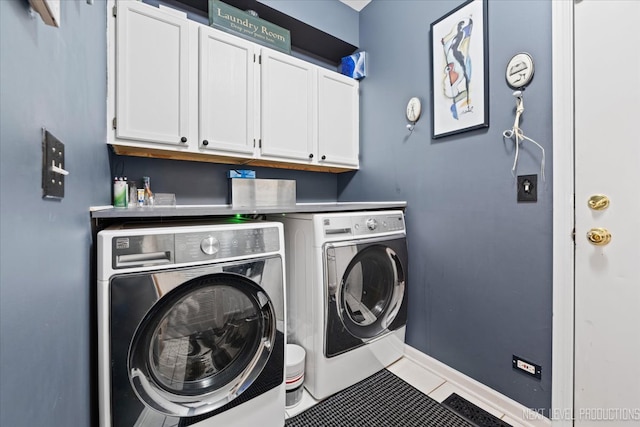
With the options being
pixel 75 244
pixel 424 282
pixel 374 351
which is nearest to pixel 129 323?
pixel 75 244

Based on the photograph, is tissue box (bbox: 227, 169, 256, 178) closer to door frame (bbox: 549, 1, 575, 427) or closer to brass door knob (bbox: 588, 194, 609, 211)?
door frame (bbox: 549, 1, 575, 427)

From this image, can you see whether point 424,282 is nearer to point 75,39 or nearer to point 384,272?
point 384,272

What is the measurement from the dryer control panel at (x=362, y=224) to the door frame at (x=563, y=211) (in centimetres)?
80

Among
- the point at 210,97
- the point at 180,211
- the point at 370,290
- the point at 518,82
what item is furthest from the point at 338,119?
the point at 180,211

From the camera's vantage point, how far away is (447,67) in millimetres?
1688

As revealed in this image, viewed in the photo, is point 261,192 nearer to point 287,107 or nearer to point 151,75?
point 287,107

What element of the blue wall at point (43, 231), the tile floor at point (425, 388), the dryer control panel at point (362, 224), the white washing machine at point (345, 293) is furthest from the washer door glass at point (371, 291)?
the blue wall at point (43, 231)

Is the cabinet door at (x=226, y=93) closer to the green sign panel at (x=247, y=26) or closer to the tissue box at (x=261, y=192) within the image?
the green sign panel at (x=247, y=26)

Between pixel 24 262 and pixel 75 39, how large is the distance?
730 millimetres

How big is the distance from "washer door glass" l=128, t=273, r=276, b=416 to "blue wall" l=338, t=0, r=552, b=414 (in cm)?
116

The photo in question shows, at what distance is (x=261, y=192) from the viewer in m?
2.20

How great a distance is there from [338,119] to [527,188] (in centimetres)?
147

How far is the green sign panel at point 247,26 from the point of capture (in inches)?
69.6

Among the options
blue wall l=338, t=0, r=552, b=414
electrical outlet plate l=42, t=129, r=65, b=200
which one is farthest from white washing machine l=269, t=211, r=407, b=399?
electrical outlet plate l=42, t=129, r=65, b=200
